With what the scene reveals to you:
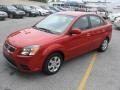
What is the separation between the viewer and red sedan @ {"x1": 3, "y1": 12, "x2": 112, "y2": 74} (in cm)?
495

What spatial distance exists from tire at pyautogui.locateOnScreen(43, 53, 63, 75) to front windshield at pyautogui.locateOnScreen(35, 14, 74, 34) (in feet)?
2.47

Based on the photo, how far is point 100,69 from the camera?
620 centimetres

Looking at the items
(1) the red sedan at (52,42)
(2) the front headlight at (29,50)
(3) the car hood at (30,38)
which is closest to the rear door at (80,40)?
(1) the red sedan at (52,42)

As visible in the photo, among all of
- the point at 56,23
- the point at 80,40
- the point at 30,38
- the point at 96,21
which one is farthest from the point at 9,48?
the point at 96,21

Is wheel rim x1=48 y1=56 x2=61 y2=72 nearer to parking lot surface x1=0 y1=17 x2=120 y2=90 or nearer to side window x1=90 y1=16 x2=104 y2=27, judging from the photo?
parking lot surface x1=0 y1=17 x2=120 y2=90

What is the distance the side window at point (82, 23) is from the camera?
625 centimetres

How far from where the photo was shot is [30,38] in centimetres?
535

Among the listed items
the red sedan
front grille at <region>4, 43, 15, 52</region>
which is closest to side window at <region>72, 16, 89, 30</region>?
the red sedan

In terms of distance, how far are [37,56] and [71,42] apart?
4.48 ft

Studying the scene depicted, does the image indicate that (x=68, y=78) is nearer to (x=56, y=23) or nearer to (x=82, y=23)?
(x=56, y=23)

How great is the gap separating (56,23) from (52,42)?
3.81 feet

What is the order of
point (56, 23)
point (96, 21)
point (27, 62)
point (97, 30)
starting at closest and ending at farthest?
point (27, 62), point (56, 23), point (97, 30), point (96, 21)

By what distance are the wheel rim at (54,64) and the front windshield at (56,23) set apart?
803 millimetres

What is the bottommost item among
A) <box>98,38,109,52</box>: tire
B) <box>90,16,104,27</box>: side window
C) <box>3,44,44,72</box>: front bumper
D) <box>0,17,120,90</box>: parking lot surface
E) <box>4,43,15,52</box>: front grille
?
<box>0,17,120,90</box>: parking lot surface
